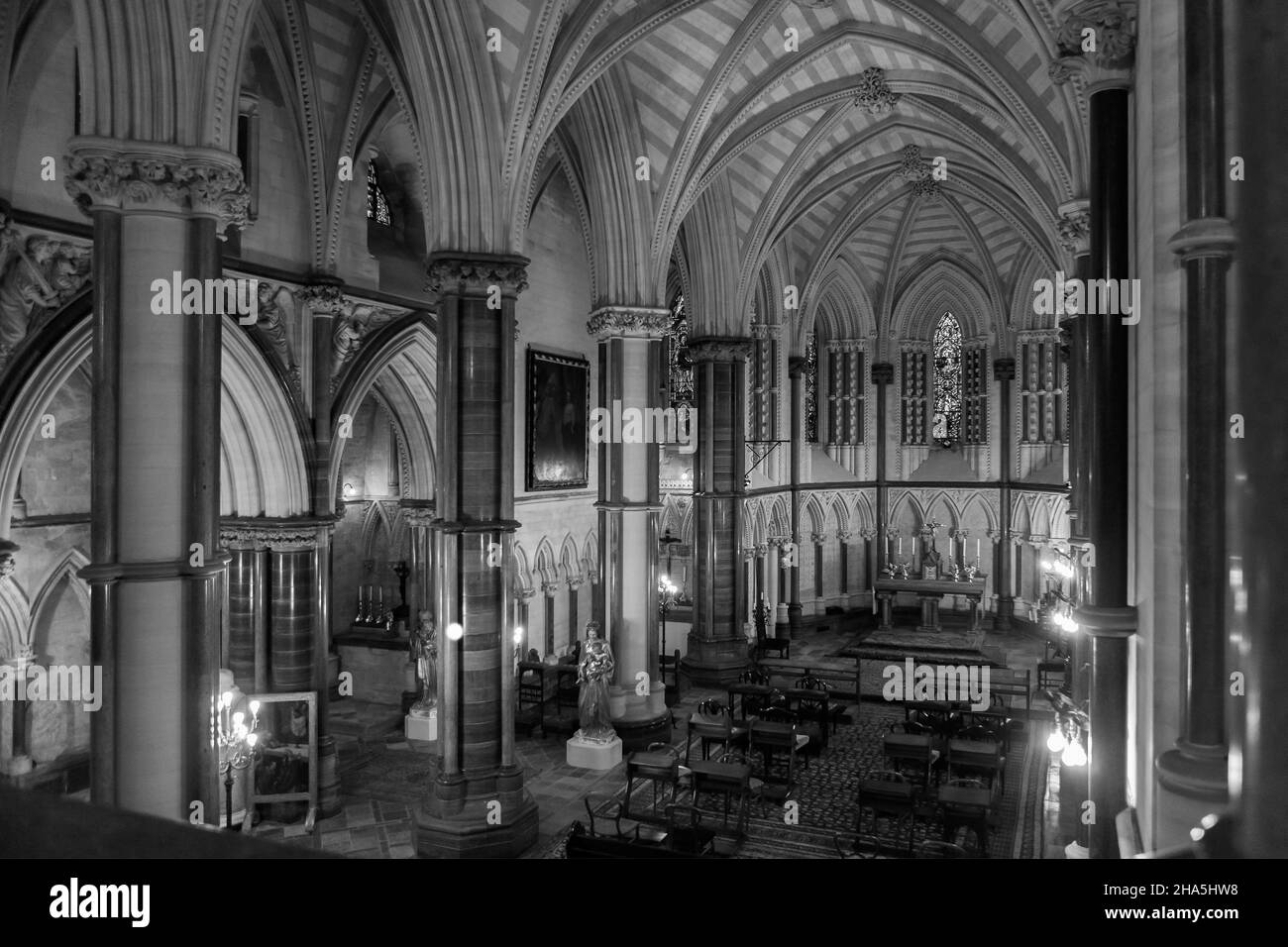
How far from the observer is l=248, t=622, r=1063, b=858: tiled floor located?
11875mm

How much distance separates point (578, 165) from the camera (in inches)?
666

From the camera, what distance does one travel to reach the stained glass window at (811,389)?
100 ft

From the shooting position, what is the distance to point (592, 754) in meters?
14.7

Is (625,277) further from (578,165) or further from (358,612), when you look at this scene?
(358,612)

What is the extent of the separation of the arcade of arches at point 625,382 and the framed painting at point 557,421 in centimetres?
13

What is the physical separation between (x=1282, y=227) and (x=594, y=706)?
14.0 meters

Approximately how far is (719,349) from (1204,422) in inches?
716

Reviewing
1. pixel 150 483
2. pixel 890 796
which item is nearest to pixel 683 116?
pixel 890 796

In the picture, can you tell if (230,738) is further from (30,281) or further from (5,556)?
(30,281)

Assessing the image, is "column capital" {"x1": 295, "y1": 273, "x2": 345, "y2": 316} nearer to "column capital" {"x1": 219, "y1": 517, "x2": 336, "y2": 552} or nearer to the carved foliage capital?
"column capital" {"x1": 219, "y1": 517, "x2": 336, "y2": 552}

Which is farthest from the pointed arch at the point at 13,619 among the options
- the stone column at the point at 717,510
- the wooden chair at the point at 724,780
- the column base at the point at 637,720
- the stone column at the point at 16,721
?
the stone column at the point at 717,510

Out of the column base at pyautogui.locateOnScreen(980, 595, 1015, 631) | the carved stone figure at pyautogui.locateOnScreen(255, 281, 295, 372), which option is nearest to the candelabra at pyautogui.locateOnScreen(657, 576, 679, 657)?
the column base at pyautogui.locateOnScreen(980, 595, 1015, 631)

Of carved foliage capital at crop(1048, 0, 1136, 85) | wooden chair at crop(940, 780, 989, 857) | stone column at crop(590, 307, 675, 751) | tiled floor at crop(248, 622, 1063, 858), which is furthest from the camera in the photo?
stone column at crop(590, 307, 675, 751)

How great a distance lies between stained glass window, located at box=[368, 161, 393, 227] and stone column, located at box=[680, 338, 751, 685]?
8.13 meters
